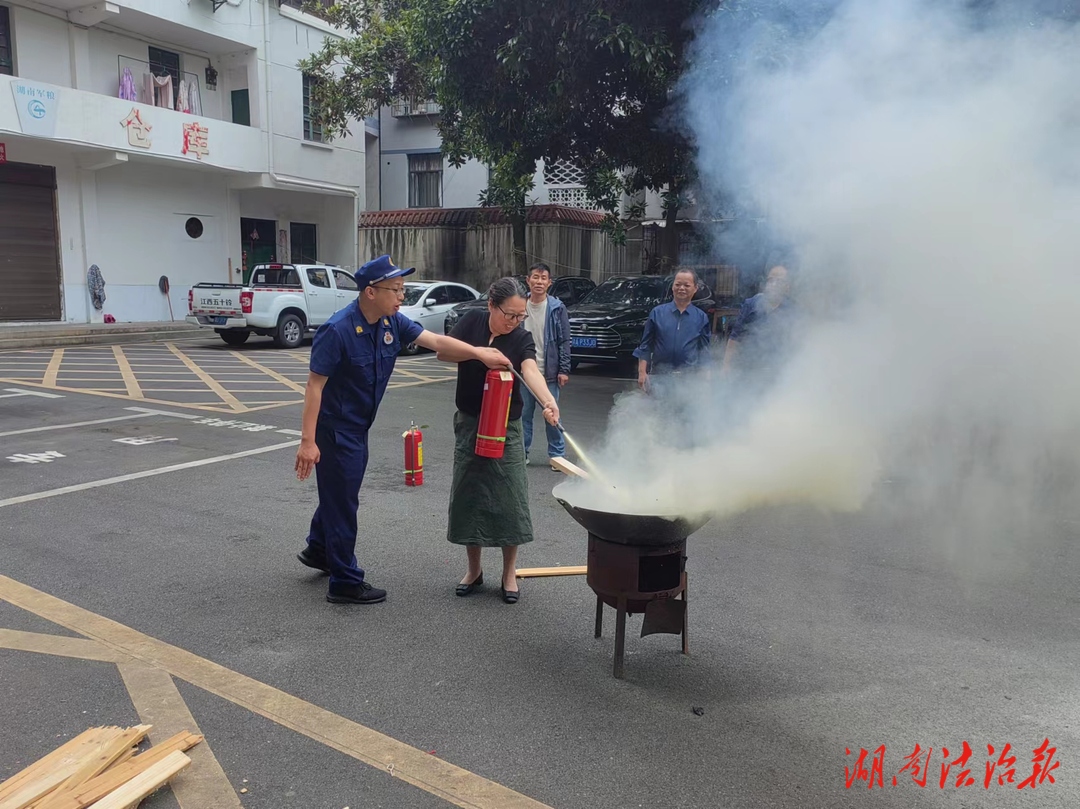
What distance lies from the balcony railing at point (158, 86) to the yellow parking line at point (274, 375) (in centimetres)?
753

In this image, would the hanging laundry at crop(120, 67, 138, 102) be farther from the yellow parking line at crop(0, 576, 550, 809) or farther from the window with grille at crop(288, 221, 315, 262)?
the yellow parking line at crop(0, 576, 550, 809)

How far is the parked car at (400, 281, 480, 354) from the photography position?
15203mm

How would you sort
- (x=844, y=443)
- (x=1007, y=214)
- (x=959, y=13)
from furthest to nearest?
(x=844, y=443) < (x=959, y=13) < (x=1007, y=214)

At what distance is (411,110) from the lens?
77.1 feet

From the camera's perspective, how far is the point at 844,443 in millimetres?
3957

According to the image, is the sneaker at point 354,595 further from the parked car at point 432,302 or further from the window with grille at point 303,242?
the window with grille at point 303,242

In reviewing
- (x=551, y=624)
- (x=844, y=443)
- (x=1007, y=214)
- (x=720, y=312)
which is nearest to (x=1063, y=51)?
(x=1007, y=214)

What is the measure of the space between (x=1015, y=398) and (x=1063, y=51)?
1.59 meters

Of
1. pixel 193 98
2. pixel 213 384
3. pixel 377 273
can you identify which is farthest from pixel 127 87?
pixel 377 273

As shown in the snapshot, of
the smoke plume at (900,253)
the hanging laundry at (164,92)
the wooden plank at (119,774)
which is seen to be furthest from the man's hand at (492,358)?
the hanging laundry at (164,92)

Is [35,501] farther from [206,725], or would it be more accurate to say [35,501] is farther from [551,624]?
[551,624]

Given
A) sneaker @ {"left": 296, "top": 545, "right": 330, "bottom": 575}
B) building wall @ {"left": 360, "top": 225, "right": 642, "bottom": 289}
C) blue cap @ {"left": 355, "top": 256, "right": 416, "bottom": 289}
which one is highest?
building wall @ {"left": 360, "top": 225, "right": 642, "bottom": 289}

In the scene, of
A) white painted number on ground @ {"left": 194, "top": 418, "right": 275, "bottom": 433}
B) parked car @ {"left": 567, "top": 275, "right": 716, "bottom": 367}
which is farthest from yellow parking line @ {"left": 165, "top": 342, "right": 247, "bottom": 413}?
parked car @ {"left": 567, "top": 275, "right": 716, "bottom": 367}

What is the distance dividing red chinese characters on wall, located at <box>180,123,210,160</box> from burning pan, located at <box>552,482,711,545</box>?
1763cm
